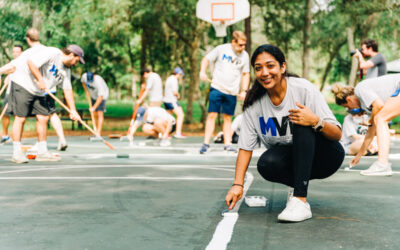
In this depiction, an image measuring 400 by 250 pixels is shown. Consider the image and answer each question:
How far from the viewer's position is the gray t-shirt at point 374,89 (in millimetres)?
6004

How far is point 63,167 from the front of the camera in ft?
23.7

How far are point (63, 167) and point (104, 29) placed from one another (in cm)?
1431

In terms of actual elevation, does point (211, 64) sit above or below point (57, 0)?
below

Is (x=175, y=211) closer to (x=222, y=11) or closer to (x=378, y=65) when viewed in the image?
(x=378, y=65)

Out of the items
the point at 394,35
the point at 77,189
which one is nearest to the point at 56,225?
the point at 77,189

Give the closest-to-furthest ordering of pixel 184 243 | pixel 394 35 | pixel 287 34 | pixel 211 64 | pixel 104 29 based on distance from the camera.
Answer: pixel 184 243
pixel 211 64
pixel 104 29
pixel 287 34
pixel 394 35

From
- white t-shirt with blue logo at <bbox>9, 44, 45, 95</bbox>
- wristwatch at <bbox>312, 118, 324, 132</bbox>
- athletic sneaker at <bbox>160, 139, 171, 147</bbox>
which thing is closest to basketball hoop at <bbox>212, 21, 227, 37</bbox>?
athletic sneaker at <bbox>160, 139, 171, 147</bbox>

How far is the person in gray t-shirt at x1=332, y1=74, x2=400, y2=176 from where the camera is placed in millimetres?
6016

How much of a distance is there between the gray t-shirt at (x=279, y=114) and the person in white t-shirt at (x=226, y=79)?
475 cm

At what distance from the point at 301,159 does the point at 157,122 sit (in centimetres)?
741

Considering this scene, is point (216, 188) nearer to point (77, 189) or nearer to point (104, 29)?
point (77, 189)

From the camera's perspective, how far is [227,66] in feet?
29.8

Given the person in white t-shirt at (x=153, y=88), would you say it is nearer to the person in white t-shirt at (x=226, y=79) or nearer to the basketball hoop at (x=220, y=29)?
the basketball hoop at (x=220, y=29)

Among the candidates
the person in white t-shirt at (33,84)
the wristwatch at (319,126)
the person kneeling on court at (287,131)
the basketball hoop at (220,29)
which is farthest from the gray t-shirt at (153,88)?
the wristwatch at (319,126)
